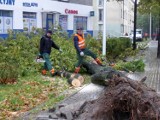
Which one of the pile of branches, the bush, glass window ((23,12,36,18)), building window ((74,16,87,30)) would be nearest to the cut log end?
the bush

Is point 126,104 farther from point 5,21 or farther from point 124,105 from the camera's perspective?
point 5,21

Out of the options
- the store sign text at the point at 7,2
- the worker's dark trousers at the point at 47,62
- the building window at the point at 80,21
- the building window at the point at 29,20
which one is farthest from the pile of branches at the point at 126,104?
the building window at the point at 80,21

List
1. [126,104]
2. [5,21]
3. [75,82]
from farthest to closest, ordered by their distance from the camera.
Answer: [5,21]
[75,82]
[126,104]

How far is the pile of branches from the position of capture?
6.44 meters

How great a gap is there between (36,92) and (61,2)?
116 feet

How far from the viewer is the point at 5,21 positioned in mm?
35875

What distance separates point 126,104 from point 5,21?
30.4 meters

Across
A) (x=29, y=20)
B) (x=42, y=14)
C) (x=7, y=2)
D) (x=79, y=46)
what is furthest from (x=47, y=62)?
(x=42, y=14)

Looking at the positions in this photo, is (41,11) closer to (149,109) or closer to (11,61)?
(11,61)

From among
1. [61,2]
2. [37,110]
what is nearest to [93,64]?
[37,110]

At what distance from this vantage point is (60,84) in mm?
12344

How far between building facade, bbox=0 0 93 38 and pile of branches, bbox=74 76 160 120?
18910mm

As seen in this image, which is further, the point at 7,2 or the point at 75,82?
the point at 7,2

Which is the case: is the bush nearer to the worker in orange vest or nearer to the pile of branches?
the worker in orange vest
